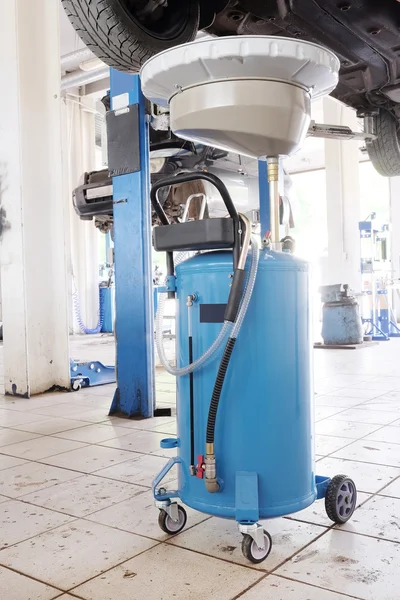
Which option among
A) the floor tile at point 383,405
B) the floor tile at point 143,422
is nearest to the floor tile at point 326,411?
the floor tile at point 383,405

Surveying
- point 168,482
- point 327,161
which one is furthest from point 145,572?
point 327,161

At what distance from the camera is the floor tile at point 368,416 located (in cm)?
273

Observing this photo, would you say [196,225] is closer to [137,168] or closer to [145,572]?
[145,572]

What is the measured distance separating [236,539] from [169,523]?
0.58 ft

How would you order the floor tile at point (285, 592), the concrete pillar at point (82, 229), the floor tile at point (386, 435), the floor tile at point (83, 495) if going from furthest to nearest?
the concrete pillar at point (82, 229) < the floor tile at point (386, 435) < the floor tile at point (83, 495) < the floor tile at point (285, 592)

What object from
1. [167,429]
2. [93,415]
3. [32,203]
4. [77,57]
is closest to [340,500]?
[167,429]

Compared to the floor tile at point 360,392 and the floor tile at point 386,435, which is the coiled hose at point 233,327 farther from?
the floor tile at point 360,392

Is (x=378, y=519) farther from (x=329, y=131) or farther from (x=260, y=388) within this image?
(x=329, y=131)

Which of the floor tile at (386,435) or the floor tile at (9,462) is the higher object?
the floor tile at (9,462)

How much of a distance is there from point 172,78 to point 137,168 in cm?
155

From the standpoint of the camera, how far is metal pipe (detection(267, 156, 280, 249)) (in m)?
1.51

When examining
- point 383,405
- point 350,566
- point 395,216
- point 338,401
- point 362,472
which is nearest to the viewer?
point 350,566

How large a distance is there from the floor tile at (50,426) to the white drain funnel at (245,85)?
1733mm

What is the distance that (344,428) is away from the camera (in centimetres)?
260
